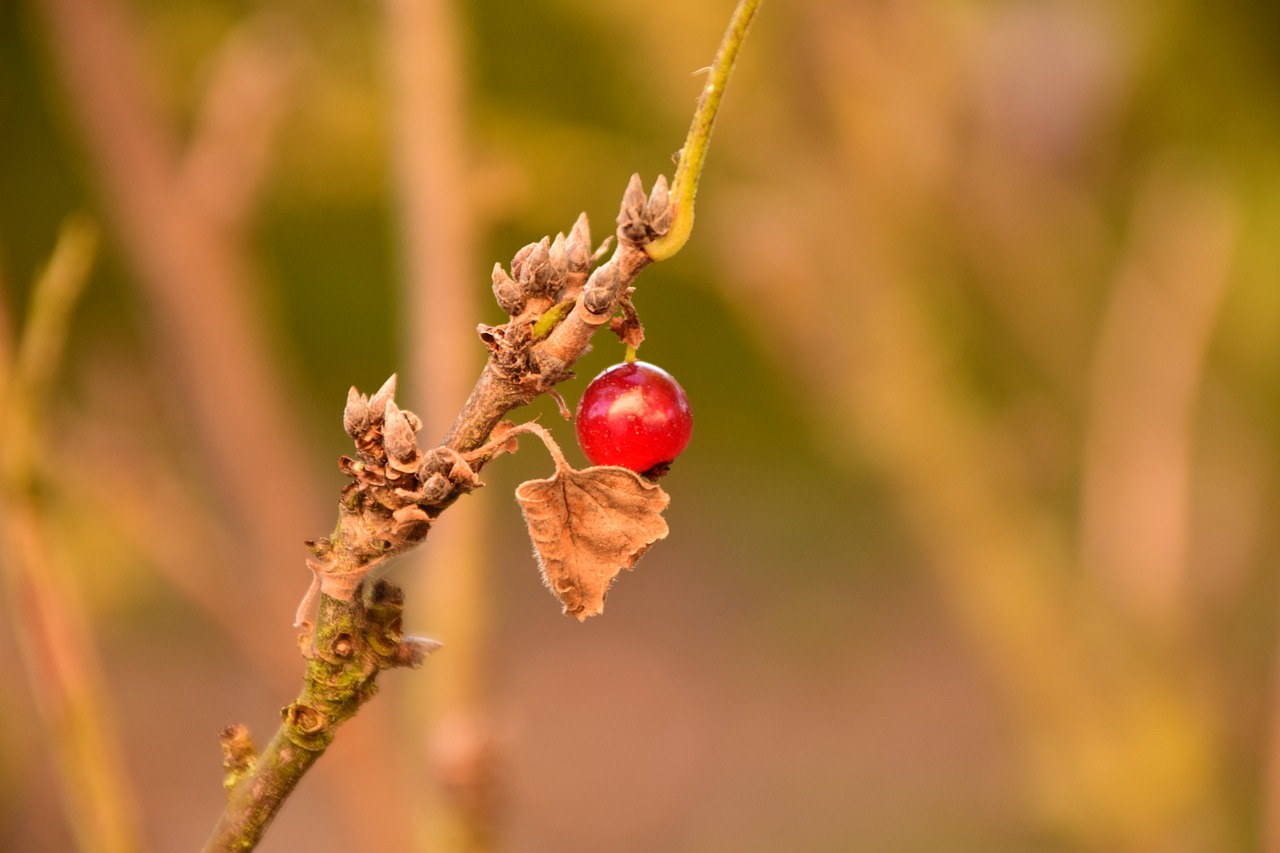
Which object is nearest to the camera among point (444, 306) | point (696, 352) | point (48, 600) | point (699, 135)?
point (699, 135)

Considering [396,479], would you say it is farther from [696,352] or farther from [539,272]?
[696,352]

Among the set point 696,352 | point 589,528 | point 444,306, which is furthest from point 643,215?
point 696,352

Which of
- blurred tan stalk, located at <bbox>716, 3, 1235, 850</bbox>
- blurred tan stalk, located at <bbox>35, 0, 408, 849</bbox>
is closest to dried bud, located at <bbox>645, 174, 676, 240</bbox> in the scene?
blurred tan stalk, located at <bbox>35, 0, 408, 849</bbox>

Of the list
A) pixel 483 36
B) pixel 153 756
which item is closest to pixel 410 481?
pixel 483 36

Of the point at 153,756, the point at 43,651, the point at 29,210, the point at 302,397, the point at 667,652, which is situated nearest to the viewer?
the point at 43,651

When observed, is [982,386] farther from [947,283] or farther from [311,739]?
[311,739]

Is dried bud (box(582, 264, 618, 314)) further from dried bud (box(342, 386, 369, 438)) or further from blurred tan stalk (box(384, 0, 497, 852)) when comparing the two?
blurred tan stalk (box(384, 0, 497, 852))
